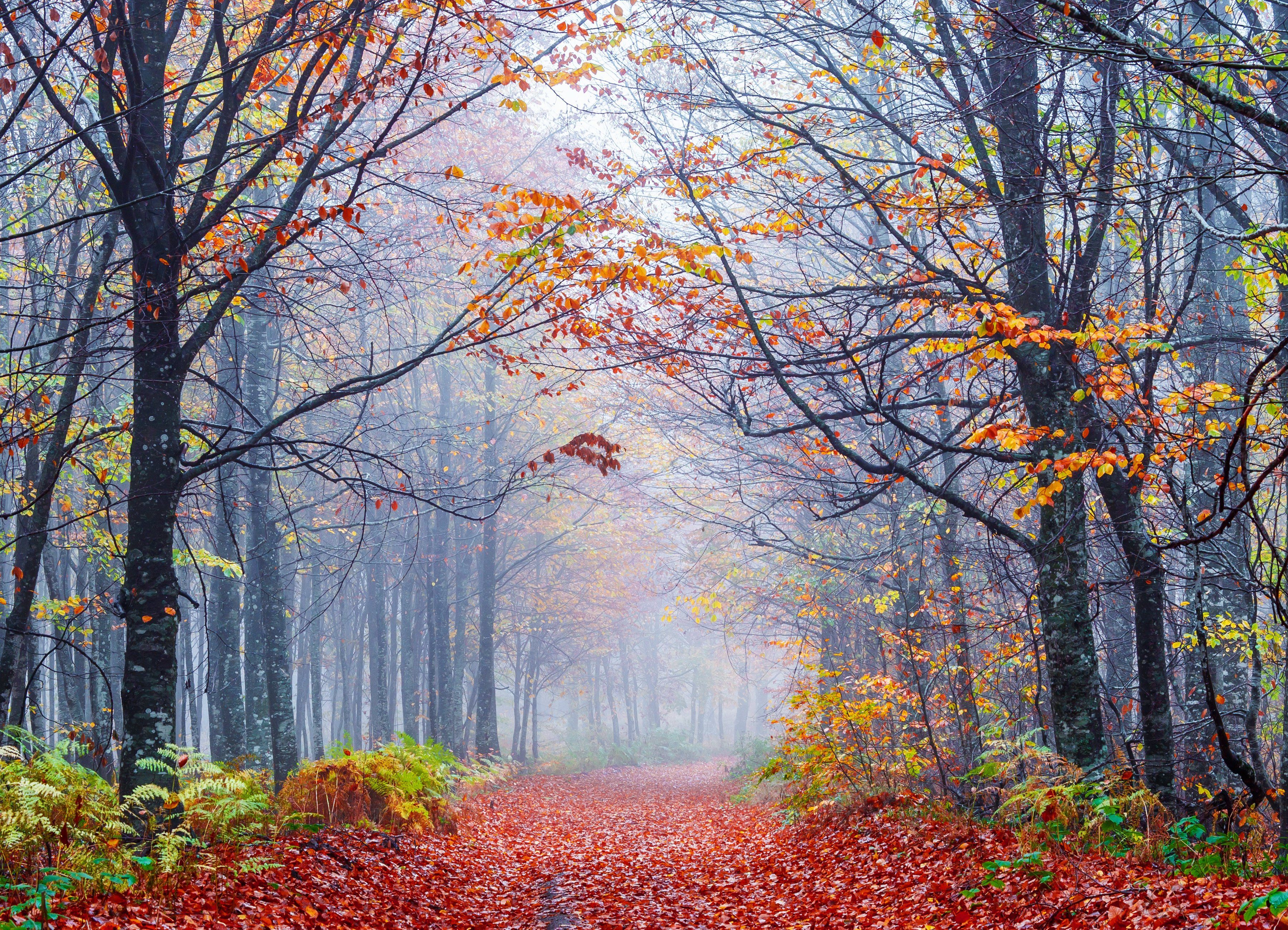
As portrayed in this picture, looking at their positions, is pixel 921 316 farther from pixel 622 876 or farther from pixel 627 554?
pixel 627 554

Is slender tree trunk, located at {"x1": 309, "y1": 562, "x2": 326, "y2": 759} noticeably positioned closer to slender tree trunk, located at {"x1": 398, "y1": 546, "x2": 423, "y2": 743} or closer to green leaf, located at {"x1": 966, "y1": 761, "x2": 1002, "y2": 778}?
slender tree trunk, located at {"x1": 398, "y1": 546, "x2": 423, "y2": 743}

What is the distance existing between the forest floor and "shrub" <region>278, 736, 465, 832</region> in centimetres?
34

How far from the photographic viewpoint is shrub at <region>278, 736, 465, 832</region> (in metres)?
8.95

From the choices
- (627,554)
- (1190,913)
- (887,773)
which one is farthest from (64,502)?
(627,554)

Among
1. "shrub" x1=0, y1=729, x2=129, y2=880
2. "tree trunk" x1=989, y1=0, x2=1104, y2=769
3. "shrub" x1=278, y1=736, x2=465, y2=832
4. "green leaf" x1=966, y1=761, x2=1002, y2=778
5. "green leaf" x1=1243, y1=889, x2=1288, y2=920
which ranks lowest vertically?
"shrub" x1=278, y1=736, x2=465, y2=832

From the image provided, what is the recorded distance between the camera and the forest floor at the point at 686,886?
5.02 meters

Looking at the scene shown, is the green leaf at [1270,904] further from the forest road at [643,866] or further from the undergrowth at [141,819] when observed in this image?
the undergrowth at [141,819]

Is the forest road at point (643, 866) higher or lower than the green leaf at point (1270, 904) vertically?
lower

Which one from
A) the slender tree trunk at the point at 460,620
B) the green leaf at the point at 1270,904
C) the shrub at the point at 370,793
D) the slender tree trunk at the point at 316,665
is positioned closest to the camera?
the green leaf at the point at 1270,904

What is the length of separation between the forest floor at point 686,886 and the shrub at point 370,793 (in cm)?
34

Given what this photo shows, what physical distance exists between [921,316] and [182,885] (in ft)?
22.8

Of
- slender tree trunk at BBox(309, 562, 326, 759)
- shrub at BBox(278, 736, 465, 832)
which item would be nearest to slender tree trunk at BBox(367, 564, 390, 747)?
slender tree trunk at BBox(309, 562, 326, 759)

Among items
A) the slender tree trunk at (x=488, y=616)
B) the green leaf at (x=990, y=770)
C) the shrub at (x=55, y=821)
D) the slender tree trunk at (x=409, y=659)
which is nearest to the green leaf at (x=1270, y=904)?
the green leaf at (x=990, y=770)

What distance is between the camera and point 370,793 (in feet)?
31.6
